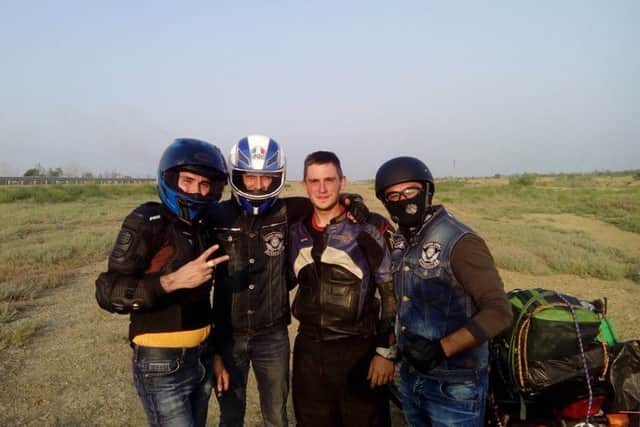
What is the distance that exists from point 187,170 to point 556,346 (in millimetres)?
2647

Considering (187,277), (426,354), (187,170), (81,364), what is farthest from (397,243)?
(81,364)

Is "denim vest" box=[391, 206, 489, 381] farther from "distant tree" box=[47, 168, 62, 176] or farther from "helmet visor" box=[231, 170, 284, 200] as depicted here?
"distant tree" box=[47, 168, 62, 176]

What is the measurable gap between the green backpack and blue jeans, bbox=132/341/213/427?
6.91ft

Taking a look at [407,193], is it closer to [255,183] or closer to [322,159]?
[322,159]

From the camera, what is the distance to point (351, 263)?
295 cm

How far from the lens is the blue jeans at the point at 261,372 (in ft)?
10.2

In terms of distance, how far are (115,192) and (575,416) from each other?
1721 inches

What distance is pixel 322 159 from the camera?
3137 mm

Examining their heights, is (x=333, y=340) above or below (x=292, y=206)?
below

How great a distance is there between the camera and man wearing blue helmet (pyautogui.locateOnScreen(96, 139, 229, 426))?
2318 mm

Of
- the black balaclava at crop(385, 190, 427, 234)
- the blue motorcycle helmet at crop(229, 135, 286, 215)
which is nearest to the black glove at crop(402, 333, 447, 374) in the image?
the black balaclava at crop(385, 190, 427, 234)

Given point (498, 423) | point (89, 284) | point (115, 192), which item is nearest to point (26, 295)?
point (89, 284)

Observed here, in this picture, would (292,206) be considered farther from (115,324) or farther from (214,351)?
(115,324)

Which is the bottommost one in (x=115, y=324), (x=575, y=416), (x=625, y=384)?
(x=115, y=324)
